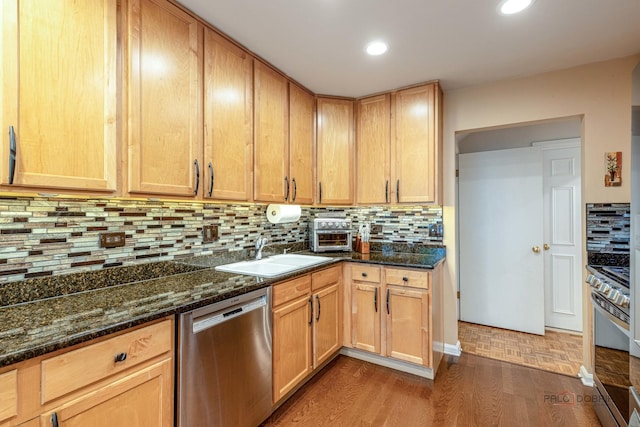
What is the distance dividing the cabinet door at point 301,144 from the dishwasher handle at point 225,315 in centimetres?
101

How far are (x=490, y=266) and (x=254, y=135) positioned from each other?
2.94m

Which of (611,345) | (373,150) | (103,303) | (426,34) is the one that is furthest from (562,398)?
(103,303)

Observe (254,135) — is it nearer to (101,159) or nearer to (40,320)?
(101,159)

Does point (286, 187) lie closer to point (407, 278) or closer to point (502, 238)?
point (407, 278)

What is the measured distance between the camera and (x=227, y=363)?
146cm

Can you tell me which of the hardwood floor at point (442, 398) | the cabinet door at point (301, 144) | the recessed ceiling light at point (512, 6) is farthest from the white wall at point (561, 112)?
the cabinet door at point (301, 144)

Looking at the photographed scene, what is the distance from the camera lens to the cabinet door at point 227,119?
5.71 ft

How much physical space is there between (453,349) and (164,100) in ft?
9.75

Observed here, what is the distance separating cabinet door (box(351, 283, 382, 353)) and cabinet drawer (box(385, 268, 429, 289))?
15 cm

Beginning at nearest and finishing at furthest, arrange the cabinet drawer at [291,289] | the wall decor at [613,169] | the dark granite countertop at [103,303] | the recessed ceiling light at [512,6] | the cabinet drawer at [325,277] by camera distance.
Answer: the dark granite countertop at [103,303] → the recessed ceiling light at [512,6] → the cabinet drawer at [291,289] → the wall decor at [613,169] → the cabinet drawer at [325,277]

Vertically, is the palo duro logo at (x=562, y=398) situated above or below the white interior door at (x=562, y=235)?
below

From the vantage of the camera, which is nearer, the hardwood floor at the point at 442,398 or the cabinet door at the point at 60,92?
the cabinet door at the point at 60,92

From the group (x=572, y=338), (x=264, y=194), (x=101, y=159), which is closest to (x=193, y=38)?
(x=101, y=159)

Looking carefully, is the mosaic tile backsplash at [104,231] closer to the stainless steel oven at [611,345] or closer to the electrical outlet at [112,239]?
the electrical outlet at [112,239]
